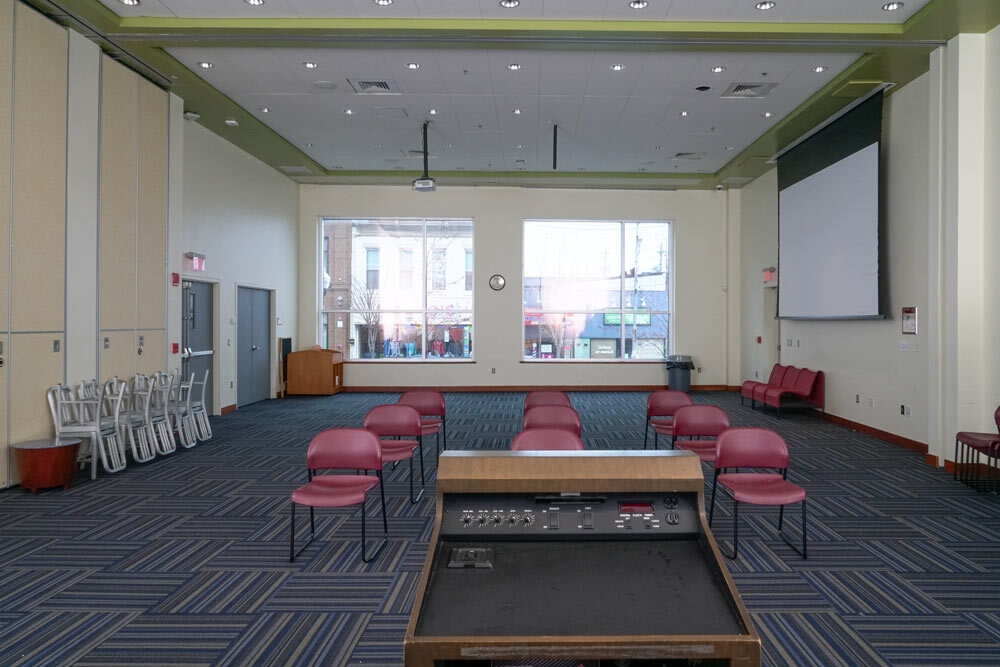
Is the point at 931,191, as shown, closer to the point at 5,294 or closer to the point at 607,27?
the point at 607,27

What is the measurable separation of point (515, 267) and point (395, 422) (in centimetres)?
729

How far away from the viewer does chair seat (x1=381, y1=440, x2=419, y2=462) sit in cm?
457

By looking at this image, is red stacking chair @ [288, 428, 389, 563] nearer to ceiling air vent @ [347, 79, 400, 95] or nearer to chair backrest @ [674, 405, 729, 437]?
chair backrest @ [674, 405, 729, 437]

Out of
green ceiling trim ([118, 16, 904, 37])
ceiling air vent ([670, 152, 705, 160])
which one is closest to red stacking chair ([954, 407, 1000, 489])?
green ceiling trim ([118, 16, 904, 37])

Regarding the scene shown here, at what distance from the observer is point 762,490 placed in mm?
3680

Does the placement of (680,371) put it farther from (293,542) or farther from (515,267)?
(293,542)

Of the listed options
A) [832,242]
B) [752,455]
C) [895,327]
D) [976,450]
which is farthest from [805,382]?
[752,455]

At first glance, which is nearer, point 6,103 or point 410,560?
point 410,560

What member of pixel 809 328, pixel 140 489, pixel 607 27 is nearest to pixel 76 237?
pixel 140 489

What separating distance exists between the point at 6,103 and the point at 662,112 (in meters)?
7.05

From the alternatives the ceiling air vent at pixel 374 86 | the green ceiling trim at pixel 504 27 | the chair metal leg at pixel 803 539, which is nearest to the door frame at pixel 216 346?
the ceiling air vent at pixel 374 86

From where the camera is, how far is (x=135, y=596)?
10.2ft

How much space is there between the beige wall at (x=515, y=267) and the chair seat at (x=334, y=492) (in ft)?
25.9

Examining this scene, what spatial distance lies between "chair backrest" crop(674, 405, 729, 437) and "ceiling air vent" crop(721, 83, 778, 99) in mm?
4341
